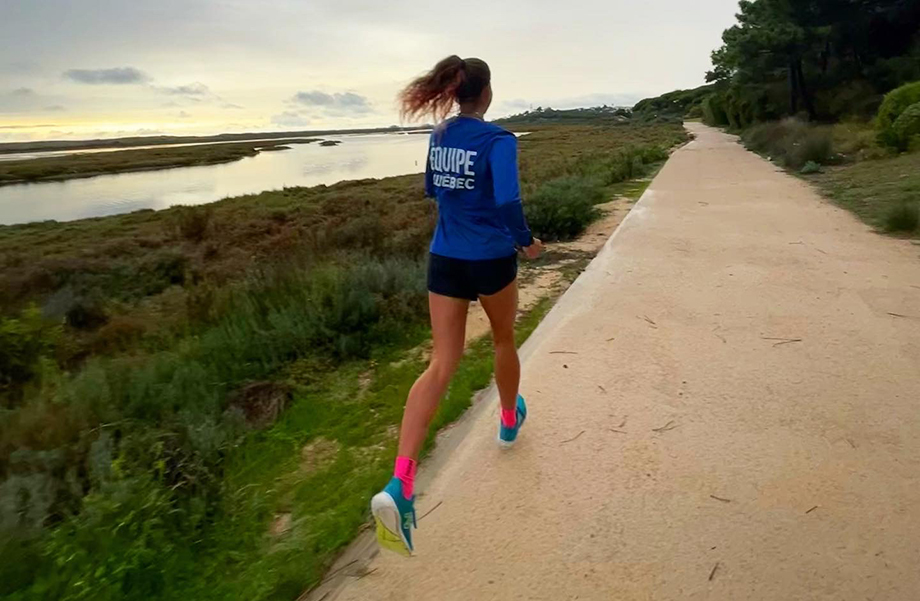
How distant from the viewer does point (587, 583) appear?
2490 millimetres

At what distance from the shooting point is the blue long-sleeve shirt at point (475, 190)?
2.70 meters

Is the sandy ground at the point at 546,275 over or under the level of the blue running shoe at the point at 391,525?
under

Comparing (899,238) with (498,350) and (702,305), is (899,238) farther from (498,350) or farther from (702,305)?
(498,350)

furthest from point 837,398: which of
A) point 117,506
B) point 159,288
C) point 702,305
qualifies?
point 159,288

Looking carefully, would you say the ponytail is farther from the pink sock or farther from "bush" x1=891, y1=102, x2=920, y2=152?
"bush" x1=891, y1=102, x2=920, y2=152

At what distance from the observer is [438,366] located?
2963 mm

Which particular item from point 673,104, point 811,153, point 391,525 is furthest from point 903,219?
point 673,104

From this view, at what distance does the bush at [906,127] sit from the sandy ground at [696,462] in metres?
12.7

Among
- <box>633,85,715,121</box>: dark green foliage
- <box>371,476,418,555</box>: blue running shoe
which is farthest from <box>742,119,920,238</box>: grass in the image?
<box>633,85,715,121</box>: dark green foliage

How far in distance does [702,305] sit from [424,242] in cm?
523

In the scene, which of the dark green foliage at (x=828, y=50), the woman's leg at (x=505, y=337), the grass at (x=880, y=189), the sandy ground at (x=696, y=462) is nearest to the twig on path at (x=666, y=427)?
the sandy ground at (x=696, y=462)

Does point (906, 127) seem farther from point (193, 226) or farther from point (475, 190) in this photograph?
point (193, 226)

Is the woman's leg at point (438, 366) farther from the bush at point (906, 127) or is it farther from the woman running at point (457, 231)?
the bush at point (906, 127)

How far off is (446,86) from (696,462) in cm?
209
